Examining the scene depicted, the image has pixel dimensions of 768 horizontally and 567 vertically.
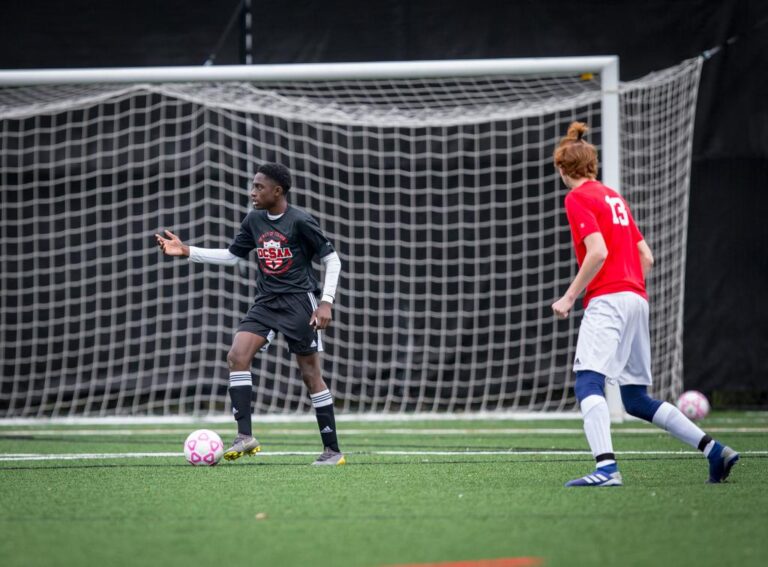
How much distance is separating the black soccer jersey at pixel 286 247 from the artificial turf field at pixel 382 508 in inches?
40.6

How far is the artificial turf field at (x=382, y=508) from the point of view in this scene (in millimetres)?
3268

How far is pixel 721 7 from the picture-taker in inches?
423

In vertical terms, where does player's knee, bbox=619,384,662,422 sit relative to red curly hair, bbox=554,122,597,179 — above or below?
below

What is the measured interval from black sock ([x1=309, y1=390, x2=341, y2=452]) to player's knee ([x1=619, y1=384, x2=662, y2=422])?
184cm

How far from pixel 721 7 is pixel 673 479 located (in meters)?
6.91

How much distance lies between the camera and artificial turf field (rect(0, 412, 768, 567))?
10.7ft

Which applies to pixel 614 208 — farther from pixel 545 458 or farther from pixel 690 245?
pixel 690 245

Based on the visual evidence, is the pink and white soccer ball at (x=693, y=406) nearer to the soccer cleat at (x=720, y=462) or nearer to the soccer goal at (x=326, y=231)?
the soccer goal at (x=326, y=231)

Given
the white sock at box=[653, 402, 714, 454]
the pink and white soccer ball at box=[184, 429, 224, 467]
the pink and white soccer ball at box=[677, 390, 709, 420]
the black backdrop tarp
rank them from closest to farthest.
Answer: the white sock at box=[653, 402, 714, 454], the pink and white soccer ball at box=[184, 429, 224, 467], the pink and white soccer ball at box=[677, 390, 709, 420], the black backdrop tarp

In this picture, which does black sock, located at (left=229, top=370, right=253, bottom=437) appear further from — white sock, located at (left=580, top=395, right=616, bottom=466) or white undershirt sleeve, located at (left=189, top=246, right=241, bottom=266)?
white sock, located at (left=580, top=395, right=616, bottom=466)

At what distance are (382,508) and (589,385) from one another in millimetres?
1210

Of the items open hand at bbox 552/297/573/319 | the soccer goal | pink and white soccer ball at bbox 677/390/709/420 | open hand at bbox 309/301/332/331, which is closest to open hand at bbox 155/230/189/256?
open hand at bbox 309/301/332/331

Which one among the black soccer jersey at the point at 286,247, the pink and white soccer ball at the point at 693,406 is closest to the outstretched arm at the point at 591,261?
the black soccer jersey at the point at 286,247

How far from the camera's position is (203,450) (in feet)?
19.7
